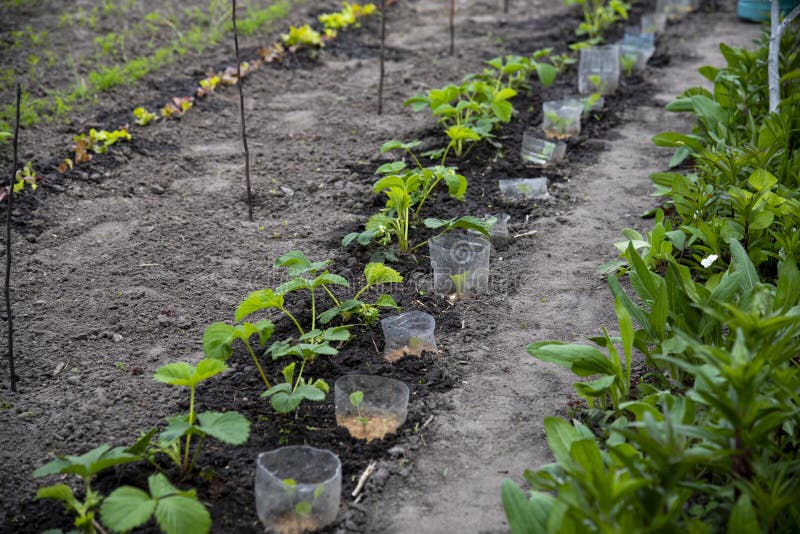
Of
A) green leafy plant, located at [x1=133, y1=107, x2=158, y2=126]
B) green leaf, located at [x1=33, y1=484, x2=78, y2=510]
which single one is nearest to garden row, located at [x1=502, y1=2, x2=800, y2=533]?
green leaf, located at [x1=33, y1=484, x2=78, y2=510]

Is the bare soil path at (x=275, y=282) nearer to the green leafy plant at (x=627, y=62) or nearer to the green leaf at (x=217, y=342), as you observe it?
the green leafy plant at (x=627, y=62)

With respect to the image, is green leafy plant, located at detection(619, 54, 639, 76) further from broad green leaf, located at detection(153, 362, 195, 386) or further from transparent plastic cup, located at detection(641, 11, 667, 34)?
broad green leaf, located at detection(153, 362, 195, 386)

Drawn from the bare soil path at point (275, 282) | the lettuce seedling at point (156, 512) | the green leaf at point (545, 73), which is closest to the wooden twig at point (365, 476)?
the bare soil path at point (275, 282)

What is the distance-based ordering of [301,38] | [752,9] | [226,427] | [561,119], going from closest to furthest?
1. [226,427]
2. [561,119]
3. [301,38]
4. [752,9]

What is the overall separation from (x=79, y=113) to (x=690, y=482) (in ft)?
16.4

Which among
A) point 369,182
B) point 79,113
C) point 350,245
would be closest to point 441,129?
point 369,182

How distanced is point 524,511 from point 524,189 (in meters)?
2.82

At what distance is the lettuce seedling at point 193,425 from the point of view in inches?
97.5

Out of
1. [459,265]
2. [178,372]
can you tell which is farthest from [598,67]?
[178,372]

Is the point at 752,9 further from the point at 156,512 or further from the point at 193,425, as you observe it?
the point at 156,512

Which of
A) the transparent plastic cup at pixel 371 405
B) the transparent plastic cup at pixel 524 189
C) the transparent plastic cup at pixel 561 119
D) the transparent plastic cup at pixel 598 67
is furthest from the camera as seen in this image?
the transparent plastic cup at pixel 598 67

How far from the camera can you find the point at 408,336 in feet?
11.1

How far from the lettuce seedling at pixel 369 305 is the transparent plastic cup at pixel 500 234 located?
3.21 feet

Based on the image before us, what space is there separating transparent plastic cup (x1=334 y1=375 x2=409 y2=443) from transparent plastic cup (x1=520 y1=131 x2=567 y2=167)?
8.74 ft
